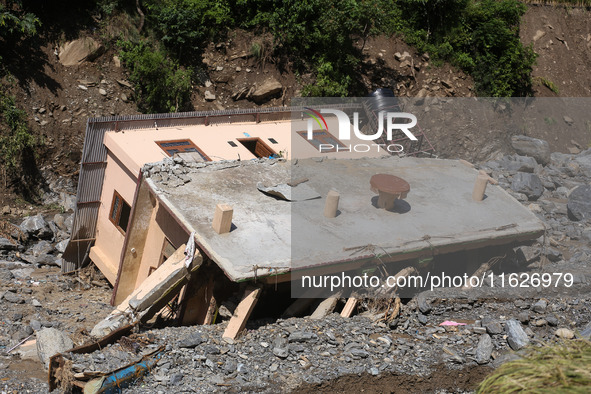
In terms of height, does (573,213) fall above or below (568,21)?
below

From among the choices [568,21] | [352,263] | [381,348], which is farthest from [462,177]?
[568,21]

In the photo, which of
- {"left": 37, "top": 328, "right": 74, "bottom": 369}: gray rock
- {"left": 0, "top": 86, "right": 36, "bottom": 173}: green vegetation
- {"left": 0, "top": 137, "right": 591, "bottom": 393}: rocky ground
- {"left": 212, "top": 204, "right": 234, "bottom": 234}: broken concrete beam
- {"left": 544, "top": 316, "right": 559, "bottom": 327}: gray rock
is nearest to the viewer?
{"left": 0, "top": 137, "right": 591, "bottom": 393}: rocky ground

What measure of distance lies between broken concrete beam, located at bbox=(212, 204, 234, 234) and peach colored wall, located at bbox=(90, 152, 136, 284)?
11.3ft

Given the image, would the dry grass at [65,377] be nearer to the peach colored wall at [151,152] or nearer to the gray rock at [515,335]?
the peach colored wall at [151,152]

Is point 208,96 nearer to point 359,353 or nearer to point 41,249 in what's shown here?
point 41,249

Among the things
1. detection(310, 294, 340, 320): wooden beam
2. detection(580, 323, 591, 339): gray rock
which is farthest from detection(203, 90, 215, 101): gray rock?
detection(580, 323, 591, 339): gray rock

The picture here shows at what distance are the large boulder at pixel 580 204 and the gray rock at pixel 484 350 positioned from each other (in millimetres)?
8416

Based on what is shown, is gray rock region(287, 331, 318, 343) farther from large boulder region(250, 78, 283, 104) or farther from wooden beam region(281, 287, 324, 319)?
large boulder region(250, 78, 283, 104)

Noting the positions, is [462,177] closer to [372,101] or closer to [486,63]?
[372,101]

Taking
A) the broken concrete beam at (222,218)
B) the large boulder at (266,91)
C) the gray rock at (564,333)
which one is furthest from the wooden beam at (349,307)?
the large boulder at (266,91)

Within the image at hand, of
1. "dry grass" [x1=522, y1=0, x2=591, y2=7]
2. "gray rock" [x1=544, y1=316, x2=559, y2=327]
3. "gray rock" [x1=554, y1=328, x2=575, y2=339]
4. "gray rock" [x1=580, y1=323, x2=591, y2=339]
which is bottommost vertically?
"gray rock" [x1=544, y1=316, x2=559, y2=327]

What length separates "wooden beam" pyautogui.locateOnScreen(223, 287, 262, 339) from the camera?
10336 millimetres

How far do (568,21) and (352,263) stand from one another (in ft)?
75.7

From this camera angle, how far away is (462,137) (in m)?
22.8
